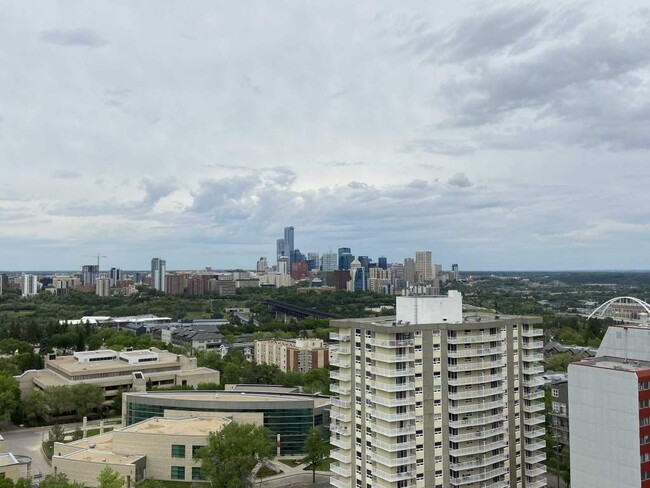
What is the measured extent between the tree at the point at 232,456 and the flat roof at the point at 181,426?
7762 millimetres

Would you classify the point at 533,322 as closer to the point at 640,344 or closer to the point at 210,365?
the point at 640,344

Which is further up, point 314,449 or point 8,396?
point 8,396

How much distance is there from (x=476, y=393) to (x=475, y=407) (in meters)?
1.00

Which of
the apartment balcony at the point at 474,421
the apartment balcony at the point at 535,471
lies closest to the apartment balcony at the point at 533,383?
the apartment balcony at the point at 474,421

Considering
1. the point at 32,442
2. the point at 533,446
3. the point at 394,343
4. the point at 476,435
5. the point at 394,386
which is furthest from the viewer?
the point at 32,442

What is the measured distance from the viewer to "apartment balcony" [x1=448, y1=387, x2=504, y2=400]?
41.7m

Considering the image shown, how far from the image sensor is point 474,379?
42.6 metres

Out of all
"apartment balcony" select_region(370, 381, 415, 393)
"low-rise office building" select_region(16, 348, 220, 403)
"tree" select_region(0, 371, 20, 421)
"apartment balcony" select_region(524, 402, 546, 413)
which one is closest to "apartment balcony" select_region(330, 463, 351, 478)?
"apartment balcony" select_region(370, 381, 415, 393)

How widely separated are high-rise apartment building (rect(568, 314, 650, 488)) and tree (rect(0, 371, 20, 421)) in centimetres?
6779

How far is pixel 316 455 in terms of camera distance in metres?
55.6

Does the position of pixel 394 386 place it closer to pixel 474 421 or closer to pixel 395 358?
pixel 395 358

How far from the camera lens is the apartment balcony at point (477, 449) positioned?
41125mm

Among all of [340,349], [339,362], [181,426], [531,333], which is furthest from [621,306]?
[181,426]

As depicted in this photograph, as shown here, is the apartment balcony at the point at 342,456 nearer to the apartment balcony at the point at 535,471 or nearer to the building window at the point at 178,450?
the apartment balcony at the point at 535,471
